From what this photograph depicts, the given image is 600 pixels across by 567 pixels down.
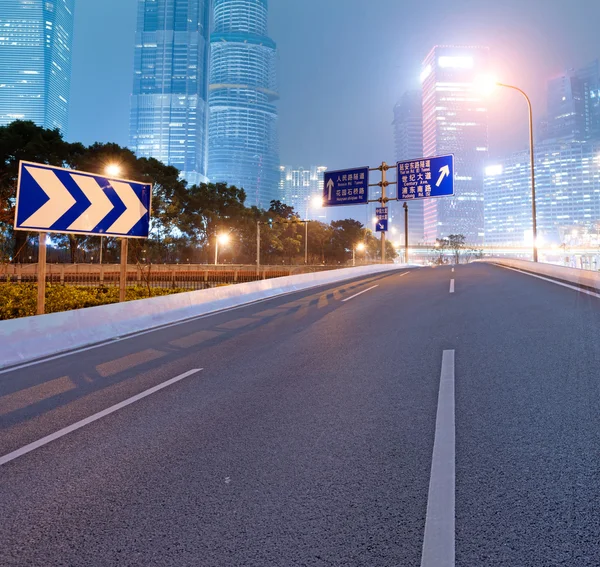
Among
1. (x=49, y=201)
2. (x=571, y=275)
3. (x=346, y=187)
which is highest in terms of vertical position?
(x=346, y=187)

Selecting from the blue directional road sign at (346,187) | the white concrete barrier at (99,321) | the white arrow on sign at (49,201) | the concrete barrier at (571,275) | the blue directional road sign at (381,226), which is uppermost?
the blue directional road sign at (346,187)

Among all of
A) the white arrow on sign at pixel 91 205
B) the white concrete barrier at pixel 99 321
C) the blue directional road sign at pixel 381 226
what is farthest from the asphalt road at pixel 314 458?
the blue directional road sign at pixel 381 226

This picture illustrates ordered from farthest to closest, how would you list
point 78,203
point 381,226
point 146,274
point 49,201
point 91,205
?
point 381,226, point 146,274, point 91,205, point 78,203, point 49,201

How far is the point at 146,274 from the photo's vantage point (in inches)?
1280

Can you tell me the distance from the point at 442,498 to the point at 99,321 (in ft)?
27.0

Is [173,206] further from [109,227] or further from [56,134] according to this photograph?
[109,227]

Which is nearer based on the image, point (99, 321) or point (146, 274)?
point (99, 321)

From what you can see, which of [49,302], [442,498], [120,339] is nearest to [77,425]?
[442,498]

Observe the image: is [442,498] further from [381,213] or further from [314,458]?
[381,213]

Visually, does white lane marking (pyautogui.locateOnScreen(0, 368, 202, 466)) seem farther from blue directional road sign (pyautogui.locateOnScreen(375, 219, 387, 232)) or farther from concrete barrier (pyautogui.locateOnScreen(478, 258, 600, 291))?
blue directional road sign (pyautogui.locateOnScreen(375, 219, 387, 232))

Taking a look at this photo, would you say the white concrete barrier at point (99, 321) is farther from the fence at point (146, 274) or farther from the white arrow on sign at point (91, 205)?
the fence at point (146, 274)

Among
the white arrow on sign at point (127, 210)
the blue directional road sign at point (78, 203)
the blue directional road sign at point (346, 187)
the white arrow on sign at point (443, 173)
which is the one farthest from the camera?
the blue directional road sign at point (346, 187)

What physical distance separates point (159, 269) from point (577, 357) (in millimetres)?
38725

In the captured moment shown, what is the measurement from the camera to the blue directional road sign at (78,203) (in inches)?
357
